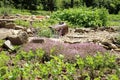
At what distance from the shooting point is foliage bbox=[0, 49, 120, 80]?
5.71 meters

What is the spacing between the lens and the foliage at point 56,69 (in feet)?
18.7

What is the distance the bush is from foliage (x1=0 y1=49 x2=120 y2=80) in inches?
381

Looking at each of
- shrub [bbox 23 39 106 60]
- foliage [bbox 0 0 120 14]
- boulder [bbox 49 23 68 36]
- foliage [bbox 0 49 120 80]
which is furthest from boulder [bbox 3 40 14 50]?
foliage [bbox 0 0 120 14]

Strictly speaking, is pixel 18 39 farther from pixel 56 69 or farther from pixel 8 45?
pixel 56 69

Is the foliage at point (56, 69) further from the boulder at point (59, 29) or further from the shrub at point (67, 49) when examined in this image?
the boulder at point (59, 29)

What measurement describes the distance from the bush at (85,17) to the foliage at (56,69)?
9690 mm

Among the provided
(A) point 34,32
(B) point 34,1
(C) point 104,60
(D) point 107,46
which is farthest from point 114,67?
(B) point 34,1

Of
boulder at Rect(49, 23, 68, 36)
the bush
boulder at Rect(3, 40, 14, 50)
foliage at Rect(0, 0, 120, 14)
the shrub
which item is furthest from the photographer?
foliage at Rect(0, 0, 120, 14)

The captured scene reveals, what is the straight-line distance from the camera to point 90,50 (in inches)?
324

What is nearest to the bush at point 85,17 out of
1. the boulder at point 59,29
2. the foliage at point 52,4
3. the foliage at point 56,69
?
the boulder at point 59,29

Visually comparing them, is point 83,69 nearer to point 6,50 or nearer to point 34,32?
point 6,50

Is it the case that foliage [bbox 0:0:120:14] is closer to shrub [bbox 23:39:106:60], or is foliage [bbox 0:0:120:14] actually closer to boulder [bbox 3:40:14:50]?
boulder [bbox 3:40:14:50]

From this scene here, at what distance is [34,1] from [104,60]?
32.1m

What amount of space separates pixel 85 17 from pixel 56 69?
11.6 meters
